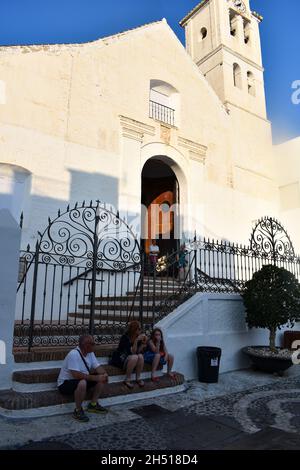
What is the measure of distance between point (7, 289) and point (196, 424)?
127 inches

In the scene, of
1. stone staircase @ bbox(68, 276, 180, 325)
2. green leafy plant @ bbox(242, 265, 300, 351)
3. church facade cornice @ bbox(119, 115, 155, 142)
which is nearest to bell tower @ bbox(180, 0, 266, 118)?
church facade cornice @ bbox(119, 115, 155, 142)

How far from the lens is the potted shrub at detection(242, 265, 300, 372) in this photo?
7.62 meters

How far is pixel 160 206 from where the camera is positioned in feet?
44.4

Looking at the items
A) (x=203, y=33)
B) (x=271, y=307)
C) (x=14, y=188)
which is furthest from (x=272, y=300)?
(x=203, y=33)

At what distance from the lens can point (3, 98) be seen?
9273 mm

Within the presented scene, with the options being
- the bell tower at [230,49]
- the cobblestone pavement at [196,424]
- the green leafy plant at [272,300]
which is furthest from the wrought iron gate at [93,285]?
the bell tower at [230,49]

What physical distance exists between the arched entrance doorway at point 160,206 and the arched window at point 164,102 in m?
1.55

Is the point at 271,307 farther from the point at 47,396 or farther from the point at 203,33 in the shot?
the point at 203,33

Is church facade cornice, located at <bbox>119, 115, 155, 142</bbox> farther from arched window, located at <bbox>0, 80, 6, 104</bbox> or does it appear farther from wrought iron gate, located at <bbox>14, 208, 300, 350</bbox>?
arched window, located at <bbox>0, 80, 6, 104</bbox>

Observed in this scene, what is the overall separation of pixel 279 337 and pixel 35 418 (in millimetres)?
7258

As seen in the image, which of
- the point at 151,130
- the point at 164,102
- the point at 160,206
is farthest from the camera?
the point at 160,206

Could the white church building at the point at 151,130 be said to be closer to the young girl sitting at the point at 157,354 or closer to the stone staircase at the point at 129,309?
the stone staircase at the point at 129,309

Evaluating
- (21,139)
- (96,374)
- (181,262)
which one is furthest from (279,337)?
(21,139)

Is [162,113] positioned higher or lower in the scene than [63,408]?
higher
